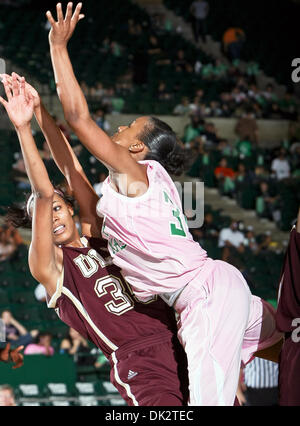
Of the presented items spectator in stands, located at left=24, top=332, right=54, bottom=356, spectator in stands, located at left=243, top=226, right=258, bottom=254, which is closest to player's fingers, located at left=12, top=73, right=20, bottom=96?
spectator in stands, located at left=24, top=332, right=54, bottom=356

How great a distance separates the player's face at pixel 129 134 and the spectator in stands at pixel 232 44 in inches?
504

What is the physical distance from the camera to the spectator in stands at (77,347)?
759 centimetres

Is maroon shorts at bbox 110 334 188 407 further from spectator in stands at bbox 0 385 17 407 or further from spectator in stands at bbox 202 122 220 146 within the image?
spectator in stands at bbox 202 122 220 146

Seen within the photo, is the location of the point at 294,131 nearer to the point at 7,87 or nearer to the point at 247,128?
the point at 247,128

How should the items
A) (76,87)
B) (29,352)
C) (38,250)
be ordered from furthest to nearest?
(29,352) → (38,250) → (76,87)

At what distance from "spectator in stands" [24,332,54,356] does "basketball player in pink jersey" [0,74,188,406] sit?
12.6 ft

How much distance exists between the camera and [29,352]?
7.49m

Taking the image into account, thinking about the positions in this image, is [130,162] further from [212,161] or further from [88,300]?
[212,161]

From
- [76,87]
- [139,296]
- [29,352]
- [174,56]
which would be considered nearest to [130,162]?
[76,87]

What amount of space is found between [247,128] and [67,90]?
35.3 feet

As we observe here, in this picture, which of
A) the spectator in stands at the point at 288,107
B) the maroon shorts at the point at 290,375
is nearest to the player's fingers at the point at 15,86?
the maroon shorts at the point at 290,375

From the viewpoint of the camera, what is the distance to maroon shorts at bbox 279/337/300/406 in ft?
10.6

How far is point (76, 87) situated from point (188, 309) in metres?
1.13

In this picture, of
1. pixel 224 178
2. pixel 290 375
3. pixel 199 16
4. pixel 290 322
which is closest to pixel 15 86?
pixel 290 322
